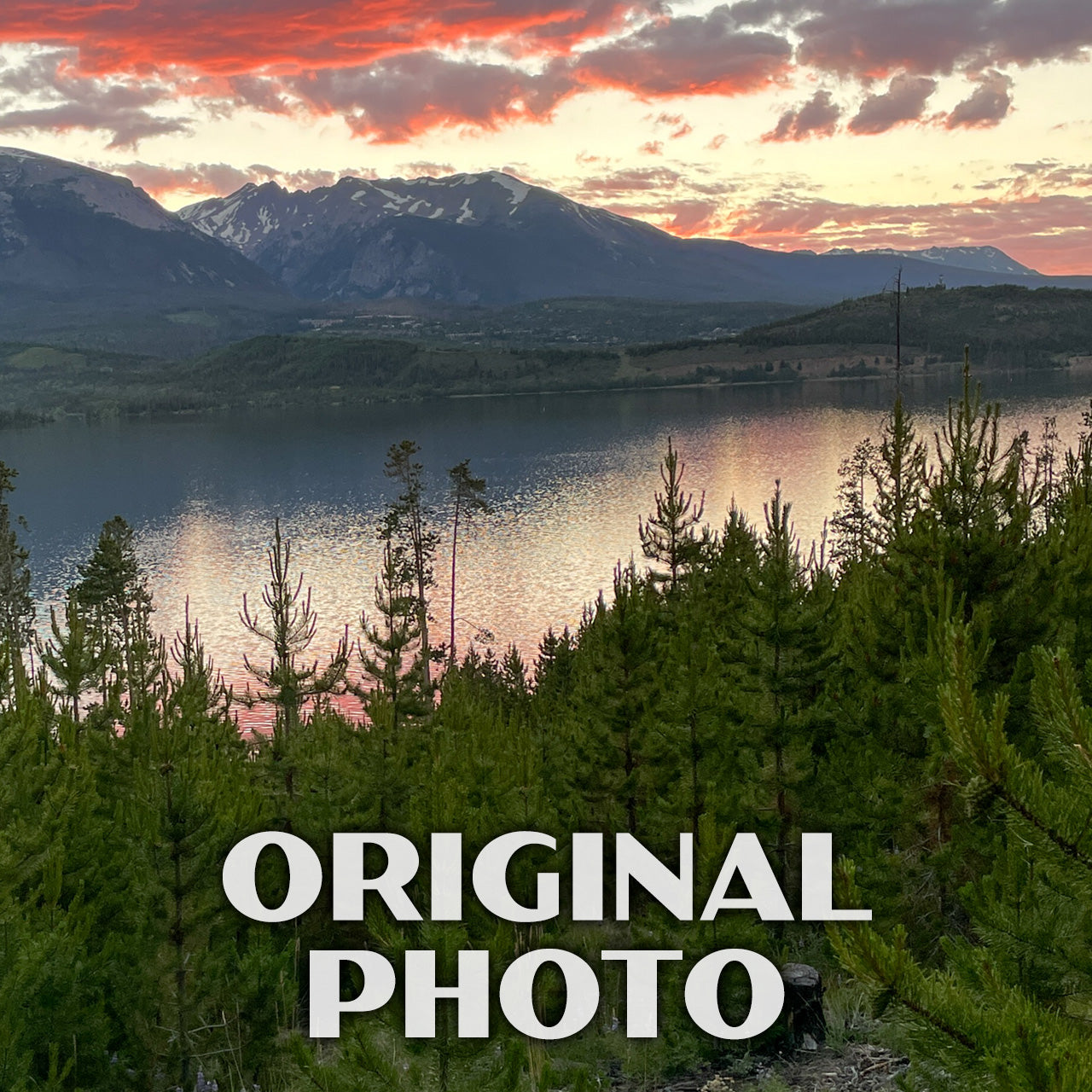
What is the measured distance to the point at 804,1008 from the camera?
9.70 metres

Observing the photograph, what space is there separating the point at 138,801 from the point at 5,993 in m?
4.33

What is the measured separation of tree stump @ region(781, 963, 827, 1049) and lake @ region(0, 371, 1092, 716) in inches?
2545

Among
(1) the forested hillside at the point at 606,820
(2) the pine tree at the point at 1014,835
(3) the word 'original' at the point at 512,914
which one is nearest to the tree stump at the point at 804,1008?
(1) the forested hillside at the point at 606,820

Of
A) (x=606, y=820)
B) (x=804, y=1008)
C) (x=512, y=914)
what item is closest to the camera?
(x=512, y=914)

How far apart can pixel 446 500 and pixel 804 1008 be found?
381ft

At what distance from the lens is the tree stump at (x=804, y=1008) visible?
9648 mm

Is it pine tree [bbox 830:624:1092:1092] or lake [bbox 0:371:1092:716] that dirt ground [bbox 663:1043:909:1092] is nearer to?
pine tree [bbox 830:624:1092:1092]

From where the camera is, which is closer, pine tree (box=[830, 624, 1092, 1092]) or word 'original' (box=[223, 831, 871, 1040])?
pine tree (box=[830, 624, 1092, 1092])

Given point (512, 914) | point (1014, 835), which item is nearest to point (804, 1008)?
point (512, 914)

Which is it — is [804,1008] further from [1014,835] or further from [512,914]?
[1014,835]

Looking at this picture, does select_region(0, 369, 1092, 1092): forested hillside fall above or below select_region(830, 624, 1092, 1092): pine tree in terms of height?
below

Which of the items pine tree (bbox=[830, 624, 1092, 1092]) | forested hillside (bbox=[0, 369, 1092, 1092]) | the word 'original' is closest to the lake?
forested hillside (bbox=[0, 369, 1092, 1092])

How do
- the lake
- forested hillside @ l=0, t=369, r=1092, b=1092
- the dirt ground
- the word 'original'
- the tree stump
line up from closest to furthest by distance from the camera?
the word 'original'
forested hillside @ l=0, t=369, r=1092, b=1092
the dirt ground
the tree stump
the lake

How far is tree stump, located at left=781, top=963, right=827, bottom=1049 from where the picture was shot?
31.7ft
